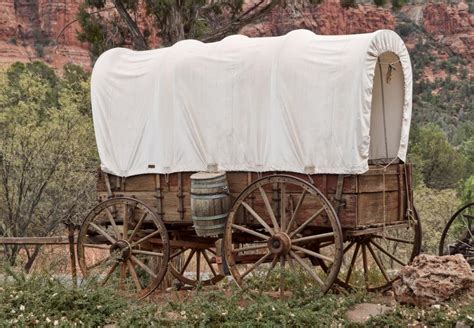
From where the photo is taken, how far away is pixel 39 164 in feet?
52.1

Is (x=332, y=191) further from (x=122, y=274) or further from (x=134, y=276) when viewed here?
(x=122, y=274)

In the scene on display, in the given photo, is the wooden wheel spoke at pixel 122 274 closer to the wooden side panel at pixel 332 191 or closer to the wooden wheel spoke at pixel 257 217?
the wooden side panel at pixel 332 191

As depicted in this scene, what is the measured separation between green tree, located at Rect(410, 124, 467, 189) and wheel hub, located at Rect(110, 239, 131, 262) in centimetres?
2645

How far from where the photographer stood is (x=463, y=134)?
1704 inches

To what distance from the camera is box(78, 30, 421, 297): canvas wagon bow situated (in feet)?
25.9

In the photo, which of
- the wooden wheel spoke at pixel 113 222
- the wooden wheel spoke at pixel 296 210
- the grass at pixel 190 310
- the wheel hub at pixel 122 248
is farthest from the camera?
the wooden wheel spoke at pixel 113 222

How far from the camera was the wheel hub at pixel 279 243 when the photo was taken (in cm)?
790

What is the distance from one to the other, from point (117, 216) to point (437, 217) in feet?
51.1

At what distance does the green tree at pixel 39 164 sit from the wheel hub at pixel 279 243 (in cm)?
811

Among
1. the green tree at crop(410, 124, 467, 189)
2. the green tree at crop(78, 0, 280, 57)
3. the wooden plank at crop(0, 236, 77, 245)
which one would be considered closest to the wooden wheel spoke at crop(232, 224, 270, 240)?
the wooden plank at crop(0, 236, 77, 245)

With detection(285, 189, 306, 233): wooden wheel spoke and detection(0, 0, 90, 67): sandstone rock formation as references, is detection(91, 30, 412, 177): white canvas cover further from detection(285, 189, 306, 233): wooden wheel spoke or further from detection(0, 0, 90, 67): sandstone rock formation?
detection(0, 0, 90, 67): sandstone rock formation

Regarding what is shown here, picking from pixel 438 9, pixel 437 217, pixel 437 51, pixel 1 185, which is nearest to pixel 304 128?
pixel 1 185

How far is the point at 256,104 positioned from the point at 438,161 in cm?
2747

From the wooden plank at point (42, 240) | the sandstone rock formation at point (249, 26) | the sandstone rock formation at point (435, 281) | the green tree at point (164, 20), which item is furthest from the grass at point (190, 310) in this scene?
the sandstone rock formation at point (249, 26)
